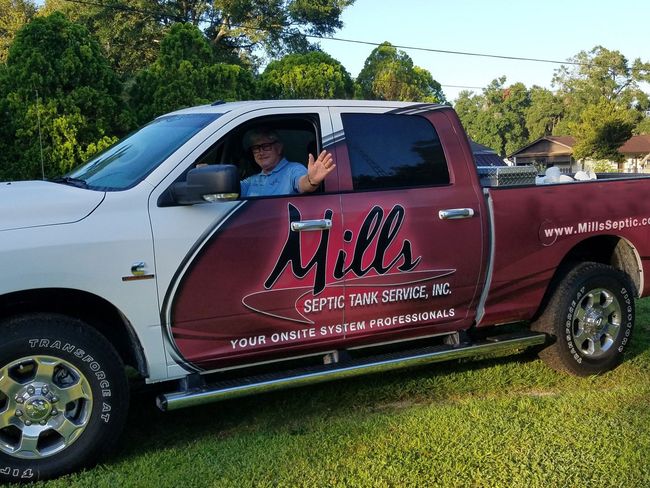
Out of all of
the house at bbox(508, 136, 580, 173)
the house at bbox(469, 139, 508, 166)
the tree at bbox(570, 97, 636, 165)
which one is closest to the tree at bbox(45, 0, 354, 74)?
the tree at bbox(570, 97, 636, 165)

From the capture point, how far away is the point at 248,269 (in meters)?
3.79

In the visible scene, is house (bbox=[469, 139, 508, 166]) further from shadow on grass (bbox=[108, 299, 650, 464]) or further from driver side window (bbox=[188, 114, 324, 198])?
shadow on grass (bbox=[108, 299, 650, 464])

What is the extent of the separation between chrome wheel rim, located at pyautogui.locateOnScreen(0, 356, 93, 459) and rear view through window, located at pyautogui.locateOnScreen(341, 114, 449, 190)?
1.99m

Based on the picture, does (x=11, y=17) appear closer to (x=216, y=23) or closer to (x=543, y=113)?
(x=216, y=23)

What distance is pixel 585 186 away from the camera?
201 inches

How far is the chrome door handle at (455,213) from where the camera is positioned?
4.39 meters

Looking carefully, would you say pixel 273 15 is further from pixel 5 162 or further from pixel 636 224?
pixel 636 224

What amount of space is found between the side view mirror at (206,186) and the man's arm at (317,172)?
533mm

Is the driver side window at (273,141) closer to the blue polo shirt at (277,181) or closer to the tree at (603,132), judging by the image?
the blue polo shirt at (277,181)

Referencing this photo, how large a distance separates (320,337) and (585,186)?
7.97ft

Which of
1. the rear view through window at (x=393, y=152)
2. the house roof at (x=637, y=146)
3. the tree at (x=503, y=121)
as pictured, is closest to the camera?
the rear view through window at (x=393, y=152)

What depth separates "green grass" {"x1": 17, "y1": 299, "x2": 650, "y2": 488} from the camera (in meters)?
3.50

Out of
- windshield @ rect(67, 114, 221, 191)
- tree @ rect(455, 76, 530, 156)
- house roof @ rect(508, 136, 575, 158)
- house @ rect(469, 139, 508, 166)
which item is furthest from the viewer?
tree @ rect(455, 76, 530, 156)

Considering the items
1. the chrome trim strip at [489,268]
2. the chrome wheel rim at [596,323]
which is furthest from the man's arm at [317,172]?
the chrome wheel rim at [596,323]
